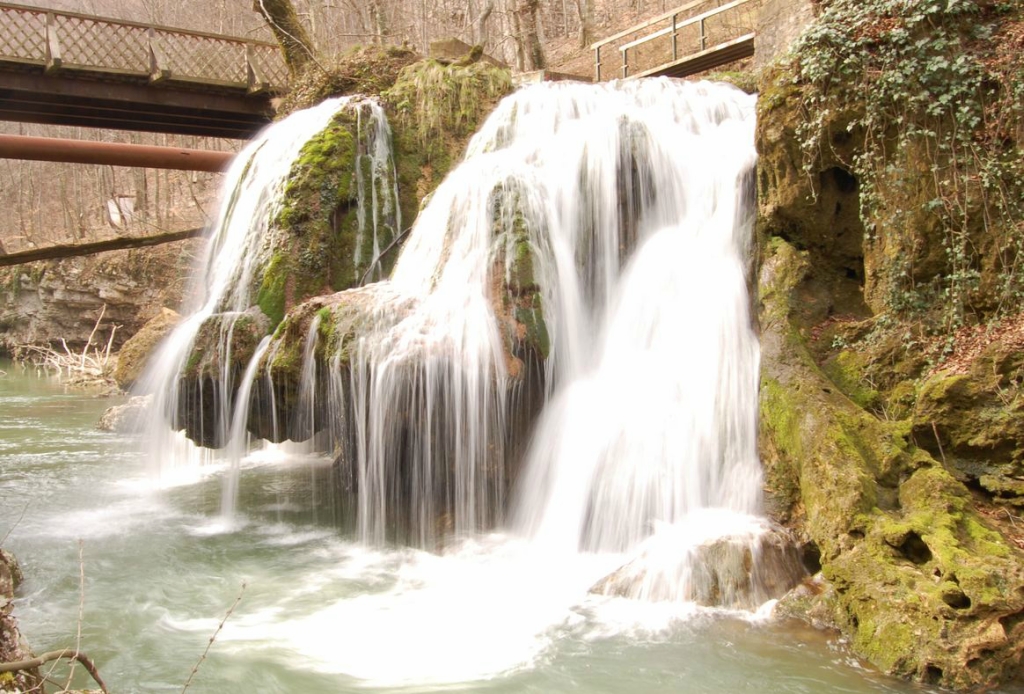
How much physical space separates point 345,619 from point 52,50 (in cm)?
1320

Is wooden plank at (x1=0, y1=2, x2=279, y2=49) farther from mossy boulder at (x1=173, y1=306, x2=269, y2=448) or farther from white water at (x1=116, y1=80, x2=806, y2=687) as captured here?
mossy boulder at (x1=173, y1=306, x2=269, y2=448)

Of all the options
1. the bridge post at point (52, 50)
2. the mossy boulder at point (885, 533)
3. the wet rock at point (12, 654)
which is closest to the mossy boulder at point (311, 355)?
the mossy boulder at point (885, 533)

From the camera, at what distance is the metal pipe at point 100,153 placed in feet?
34.9

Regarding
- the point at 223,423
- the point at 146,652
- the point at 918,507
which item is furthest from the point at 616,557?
the point at 223,423

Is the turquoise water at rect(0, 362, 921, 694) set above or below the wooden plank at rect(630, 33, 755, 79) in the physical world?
below

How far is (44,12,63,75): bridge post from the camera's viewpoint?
14.3 meters

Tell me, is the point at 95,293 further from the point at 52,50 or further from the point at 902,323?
the point at 902,323

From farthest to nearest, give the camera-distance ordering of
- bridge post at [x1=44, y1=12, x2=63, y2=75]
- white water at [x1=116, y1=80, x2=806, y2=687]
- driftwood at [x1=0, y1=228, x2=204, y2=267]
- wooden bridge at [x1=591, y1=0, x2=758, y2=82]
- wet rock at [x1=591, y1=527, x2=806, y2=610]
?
1. wooden bridge at [x1=591, y1=0, x2=758, y2=82]
2. bridge post at [x1=44, y1=12, x2=63, y2=75]
3. driftwood at [x1=0, y1=228, x2=204, y2=267]
4. white water at [x1=116, y1=80, x2=806, y2=687]
5. wet rock at [x1=591, y1=527, x2=806, y2=610]

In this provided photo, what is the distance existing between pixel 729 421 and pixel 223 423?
5.17m

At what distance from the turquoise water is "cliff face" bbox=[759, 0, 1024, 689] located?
27.0 inches

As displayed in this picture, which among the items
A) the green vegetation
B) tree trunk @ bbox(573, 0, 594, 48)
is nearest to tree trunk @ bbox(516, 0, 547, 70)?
tree trunk @ bbox(573, 0, 594, 48)

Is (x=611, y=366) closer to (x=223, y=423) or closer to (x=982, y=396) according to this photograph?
(x=982, y=396)

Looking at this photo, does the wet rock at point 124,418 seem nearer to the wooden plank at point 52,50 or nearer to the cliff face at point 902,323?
the wooden plank at point 52,50

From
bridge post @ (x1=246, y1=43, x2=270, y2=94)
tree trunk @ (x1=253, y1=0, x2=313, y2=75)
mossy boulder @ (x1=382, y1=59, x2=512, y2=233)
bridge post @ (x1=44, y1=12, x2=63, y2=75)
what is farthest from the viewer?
bridge post @ (x1=246, y1=43, x2=270, y2=94)
